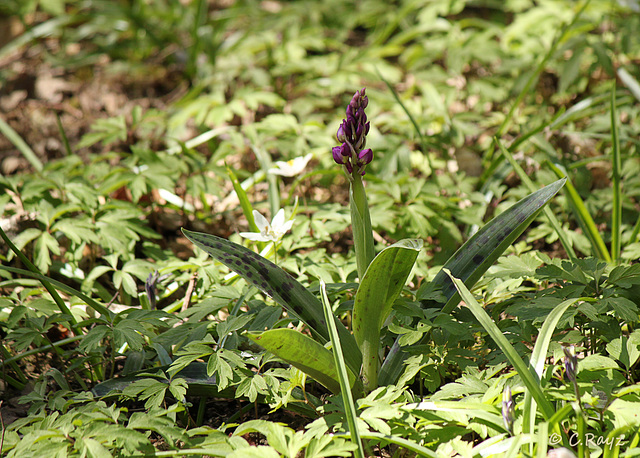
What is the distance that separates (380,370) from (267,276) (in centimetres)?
45

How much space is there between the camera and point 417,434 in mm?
1253

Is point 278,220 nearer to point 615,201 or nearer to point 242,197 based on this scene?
point 242,197

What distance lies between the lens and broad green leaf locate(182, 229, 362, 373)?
143 cm

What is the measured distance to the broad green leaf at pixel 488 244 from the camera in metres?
1.40

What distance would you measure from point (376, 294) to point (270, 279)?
1.01 feet

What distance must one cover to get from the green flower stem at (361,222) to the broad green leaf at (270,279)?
0.66ft

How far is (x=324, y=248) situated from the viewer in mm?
2170

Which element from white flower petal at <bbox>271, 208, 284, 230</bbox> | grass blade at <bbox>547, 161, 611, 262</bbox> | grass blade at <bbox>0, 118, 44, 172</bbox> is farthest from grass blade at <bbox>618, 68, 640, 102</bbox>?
grass blade at <bbox>0, 118, 44, 172</bbox>

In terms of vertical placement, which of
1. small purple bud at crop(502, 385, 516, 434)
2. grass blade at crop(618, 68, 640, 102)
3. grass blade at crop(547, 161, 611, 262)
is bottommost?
grass blade at crop(547, 161, 611, 262)

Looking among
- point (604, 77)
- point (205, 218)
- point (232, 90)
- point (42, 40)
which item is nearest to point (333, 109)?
point (232, 90)

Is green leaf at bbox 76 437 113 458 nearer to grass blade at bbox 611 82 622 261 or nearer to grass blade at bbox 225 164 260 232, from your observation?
grass blade at bbox 225 164 260 232

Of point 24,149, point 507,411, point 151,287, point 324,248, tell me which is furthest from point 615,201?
point 24,149

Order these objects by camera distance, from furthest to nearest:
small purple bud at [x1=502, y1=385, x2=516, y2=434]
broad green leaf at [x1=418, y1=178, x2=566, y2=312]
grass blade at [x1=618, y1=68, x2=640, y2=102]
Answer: grass blade at [x1=618, y1=68, x2=640, y2=102] → broad green leaf at [x1=418, y1=178, x2=566, y2=312] → small purple bud at [x1=502, y1=385, x2=516, y2=434]

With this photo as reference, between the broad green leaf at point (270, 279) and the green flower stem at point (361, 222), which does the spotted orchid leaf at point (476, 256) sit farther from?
the green flower stem at point (361, 222)
